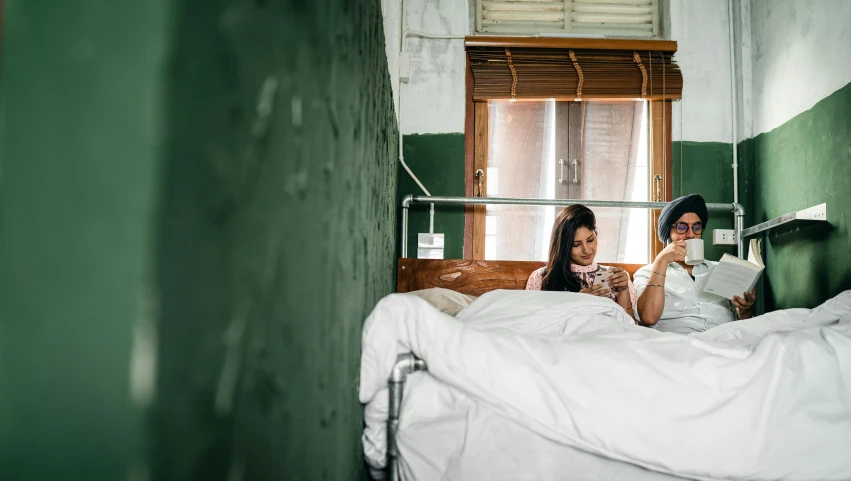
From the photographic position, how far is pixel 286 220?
1.77 ft

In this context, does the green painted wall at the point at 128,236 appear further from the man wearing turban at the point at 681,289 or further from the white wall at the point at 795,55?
the white wall at the point at 795,55

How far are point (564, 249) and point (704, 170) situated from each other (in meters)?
1.24

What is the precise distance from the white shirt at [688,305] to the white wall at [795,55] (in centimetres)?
92

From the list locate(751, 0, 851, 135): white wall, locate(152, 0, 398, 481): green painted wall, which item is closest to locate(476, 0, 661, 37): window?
locate(751, 0, 851, 135): white wall

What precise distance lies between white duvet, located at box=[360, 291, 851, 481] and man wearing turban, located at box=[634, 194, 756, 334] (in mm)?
870

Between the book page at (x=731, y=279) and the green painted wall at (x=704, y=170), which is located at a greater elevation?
the green painted wall at (x=704, y=170)

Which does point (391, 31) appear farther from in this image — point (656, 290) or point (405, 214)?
point (656, 290)

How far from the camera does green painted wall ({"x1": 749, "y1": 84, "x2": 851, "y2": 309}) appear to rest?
202 centimetres

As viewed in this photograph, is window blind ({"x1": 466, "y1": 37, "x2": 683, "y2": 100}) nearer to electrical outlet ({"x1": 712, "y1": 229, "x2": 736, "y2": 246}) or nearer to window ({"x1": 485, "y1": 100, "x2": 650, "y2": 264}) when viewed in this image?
window ({"x1": 485, "y1": 100, "x2": 650, "y2": 264})

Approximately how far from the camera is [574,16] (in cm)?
297

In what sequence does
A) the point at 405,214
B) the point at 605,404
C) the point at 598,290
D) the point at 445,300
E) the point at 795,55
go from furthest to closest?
the point at 405,214, the point at 795,55, the point at 598,290, the point at 445,300, the point at 605,404

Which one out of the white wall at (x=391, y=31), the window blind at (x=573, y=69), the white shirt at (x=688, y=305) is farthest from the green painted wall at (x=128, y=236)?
the window blind at (x=573, y=69)

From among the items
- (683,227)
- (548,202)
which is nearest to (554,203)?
A: (548,202)

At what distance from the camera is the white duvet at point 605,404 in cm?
99
